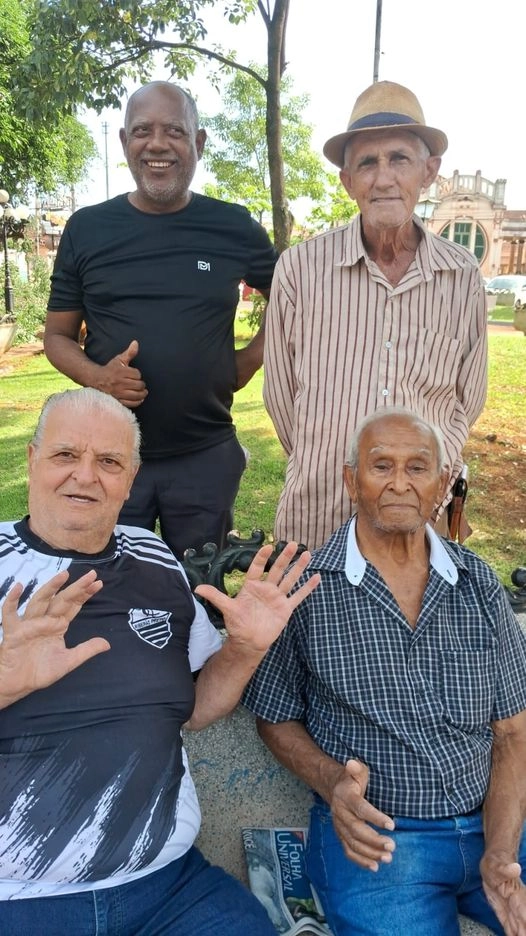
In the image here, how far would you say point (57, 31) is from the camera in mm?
4926

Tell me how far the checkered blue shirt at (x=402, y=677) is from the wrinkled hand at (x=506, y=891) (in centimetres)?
15

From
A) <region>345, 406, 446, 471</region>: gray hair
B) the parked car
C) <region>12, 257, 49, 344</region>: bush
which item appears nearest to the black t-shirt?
<region>345, 406, 446, 471</region>: gray hair

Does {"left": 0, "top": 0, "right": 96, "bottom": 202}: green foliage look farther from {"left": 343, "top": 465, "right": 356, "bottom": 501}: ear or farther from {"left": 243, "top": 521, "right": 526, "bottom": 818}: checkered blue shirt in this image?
{"left": 243, "top": 521, "right": 526, "bottom": 818}: checkered blue shirt

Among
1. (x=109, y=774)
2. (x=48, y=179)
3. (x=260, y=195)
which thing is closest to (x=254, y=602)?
(x=109, y=774)

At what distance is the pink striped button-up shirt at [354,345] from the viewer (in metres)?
2.48

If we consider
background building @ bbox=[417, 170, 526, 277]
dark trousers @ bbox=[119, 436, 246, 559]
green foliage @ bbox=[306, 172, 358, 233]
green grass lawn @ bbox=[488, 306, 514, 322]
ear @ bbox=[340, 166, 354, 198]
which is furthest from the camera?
background building @ bbox=[417, 170, 526, 277]

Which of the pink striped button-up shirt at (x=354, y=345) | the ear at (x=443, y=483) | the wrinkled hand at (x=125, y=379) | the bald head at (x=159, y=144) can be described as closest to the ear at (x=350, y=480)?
the ear at (x=443, y=483)

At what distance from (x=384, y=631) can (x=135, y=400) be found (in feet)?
4.31

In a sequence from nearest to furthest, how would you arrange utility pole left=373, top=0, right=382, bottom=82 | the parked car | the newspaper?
the newspaper < utility pole left=373, top=0, right=382, bottom=82 < the parked car

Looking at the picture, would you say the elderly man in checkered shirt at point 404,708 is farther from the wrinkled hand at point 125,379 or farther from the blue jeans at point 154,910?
the wrinkled hand at point 125,379

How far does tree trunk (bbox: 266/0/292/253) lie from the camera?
527 cm

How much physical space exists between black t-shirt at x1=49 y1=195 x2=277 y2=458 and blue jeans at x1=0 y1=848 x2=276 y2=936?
5.31 ft

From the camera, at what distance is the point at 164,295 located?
287cm

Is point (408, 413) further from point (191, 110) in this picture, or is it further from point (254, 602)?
point (191, 110)
